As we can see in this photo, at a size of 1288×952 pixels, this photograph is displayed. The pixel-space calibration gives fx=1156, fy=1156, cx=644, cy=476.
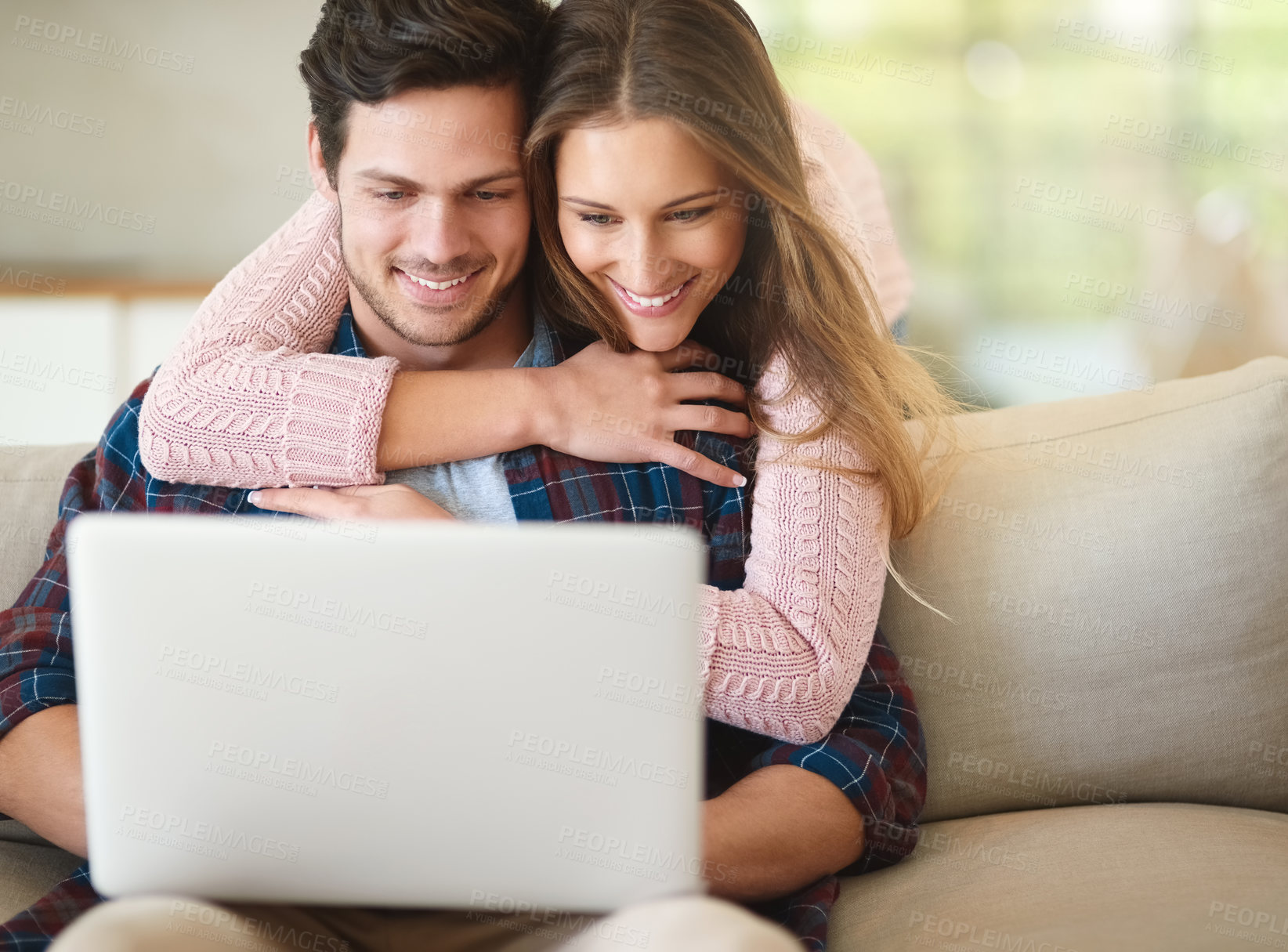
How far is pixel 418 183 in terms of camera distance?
1314mm

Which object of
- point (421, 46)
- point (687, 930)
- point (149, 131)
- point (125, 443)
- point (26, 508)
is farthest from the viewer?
point (149, 131)

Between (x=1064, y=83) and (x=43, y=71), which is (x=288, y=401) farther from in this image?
(x=1064, y=83)

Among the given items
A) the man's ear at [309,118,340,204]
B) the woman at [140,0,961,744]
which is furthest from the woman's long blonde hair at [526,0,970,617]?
the man's ear at [309,118,340,204]

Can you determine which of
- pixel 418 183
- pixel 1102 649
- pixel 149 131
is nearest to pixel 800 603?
pixel 1102 649

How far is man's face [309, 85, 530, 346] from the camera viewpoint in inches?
51.0

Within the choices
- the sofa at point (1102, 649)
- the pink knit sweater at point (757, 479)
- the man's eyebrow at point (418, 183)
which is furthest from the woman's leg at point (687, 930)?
the man's eyebrow at point (418, 183)

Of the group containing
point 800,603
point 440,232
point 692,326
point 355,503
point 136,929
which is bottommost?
point 136,929

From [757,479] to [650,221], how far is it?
0.32m

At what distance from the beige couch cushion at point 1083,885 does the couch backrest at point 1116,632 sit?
45 mm

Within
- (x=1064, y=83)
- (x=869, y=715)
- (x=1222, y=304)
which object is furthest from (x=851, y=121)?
(x=869, y=715)

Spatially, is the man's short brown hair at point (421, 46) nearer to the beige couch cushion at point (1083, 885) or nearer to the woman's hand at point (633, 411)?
the woman's hand at point (633, 411)

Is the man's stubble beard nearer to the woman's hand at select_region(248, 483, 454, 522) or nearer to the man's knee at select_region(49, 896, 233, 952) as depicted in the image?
the woman's hand at select_region(248, 483, 454, 522)

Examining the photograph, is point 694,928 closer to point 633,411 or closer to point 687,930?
point 687,930

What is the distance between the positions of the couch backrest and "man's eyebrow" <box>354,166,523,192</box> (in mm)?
643
